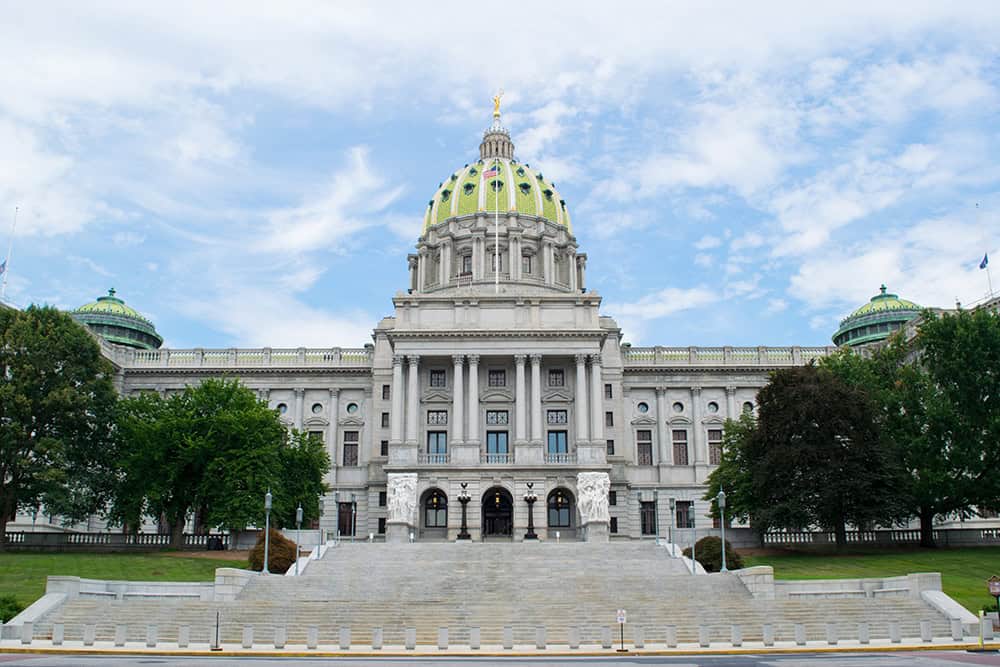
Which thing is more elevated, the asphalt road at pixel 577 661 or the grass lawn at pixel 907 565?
the grass lawn at pixel 907 565

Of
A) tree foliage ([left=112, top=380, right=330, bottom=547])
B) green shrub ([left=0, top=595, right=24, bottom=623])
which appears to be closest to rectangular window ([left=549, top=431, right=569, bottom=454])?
tree foliage ([left=112, top=380, right=330, bottom=547])

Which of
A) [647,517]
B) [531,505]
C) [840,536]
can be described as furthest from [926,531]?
[647,517]

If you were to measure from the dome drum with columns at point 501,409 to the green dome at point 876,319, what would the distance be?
85.6 ft

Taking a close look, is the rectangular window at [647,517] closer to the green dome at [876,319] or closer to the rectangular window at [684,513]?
the rectangular window at [684,513]

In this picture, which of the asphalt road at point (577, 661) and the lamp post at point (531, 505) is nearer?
the asphalt road at point (577, 661)

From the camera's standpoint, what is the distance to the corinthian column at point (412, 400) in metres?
73.5

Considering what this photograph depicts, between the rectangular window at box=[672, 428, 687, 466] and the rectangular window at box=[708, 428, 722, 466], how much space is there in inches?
80.7

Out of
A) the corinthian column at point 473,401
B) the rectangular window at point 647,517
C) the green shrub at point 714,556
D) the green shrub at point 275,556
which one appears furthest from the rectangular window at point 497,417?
the green shrub at point 714,556

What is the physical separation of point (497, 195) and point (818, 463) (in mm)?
57198

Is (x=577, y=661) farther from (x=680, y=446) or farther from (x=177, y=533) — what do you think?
(x=680, y=446)

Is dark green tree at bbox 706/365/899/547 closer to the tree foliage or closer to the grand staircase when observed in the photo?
the grand staircase


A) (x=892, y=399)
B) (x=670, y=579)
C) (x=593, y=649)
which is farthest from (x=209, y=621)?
(x=892, y=399)

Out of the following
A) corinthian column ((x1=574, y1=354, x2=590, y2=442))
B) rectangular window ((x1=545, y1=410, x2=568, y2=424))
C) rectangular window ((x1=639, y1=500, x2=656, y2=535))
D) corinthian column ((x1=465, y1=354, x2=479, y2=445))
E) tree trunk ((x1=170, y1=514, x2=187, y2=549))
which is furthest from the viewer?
rectangular window ((x1=639, y1=500, x2=656, y2=535))

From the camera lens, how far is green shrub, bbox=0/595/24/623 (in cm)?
3672
